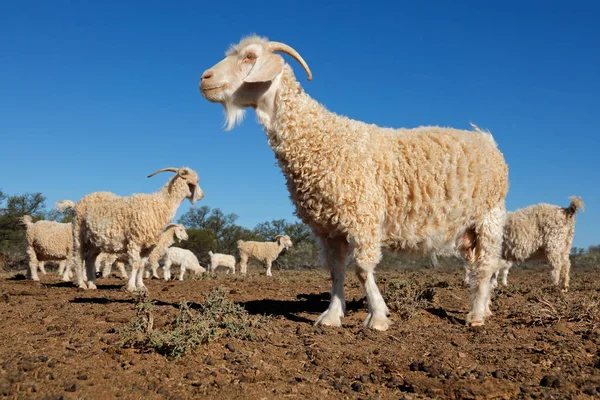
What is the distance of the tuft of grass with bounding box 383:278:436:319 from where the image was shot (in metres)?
7.45

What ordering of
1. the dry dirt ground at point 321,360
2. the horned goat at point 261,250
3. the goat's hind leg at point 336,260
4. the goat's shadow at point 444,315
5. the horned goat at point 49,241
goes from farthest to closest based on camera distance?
the horned goat at point 261,250 → the horned goat at point 49,241 → the goat's shadow at point 444,315 → the goat's hind leg at point 336,260 → the dry dirt ground at point 321,360

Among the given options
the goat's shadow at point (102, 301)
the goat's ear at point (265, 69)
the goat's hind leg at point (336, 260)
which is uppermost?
the goat's ear at point (265, 69)

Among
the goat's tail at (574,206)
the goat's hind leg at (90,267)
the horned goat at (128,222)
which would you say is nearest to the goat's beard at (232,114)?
Result: the horned goat at (128,222)

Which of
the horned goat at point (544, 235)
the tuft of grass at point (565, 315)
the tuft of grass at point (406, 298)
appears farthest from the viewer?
the horned goat at point (544, 235)

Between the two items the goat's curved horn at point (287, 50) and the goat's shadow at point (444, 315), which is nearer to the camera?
the goat's curved horn at point (287, 50)

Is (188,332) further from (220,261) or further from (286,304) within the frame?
(220,261)

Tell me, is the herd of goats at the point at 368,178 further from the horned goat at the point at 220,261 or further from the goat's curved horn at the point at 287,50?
the horned goat at the point at 220,261

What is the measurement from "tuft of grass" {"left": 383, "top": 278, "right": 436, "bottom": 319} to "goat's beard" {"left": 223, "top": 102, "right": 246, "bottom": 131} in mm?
3463

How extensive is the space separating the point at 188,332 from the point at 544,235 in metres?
12.1

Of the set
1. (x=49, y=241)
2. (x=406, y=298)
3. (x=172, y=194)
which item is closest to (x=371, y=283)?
(x=406, y=298)

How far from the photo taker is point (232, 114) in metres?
6.76

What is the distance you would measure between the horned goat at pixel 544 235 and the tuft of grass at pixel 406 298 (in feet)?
21.3

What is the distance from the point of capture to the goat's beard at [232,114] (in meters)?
6.70

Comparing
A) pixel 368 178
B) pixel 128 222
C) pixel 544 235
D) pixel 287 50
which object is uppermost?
pixel 287 50
